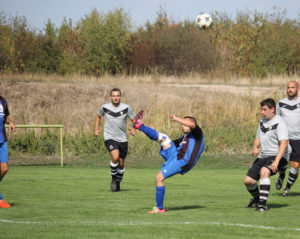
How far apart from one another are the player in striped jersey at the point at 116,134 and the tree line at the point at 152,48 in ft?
97.5

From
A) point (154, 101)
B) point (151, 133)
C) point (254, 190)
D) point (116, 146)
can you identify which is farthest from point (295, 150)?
point (154, 101)

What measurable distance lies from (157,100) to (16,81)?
32.5ft

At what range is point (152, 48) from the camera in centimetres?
5316

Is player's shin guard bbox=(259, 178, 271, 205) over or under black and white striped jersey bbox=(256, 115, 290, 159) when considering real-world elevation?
under

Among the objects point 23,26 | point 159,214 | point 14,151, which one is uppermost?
point 23,26

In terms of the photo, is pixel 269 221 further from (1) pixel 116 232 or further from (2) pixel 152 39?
(2) pixel 152 39

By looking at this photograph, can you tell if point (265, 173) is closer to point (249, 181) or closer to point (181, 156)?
point (249, 181)

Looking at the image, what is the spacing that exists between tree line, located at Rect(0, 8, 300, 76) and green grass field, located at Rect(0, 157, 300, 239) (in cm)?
2895

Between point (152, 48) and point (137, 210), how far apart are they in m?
44.3

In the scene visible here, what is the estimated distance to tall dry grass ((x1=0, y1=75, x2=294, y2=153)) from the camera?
86.1 feet

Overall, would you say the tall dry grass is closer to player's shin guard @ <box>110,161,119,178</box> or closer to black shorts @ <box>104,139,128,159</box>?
black shorts @ <box>104,139,128,159</box>

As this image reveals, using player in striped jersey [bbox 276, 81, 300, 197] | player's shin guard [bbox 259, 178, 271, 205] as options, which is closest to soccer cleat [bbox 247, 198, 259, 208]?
player's shin guard [bbox 259, 178, 271, 205]

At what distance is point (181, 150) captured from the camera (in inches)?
360

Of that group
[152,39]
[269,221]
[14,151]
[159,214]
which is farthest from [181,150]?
[152,39]
